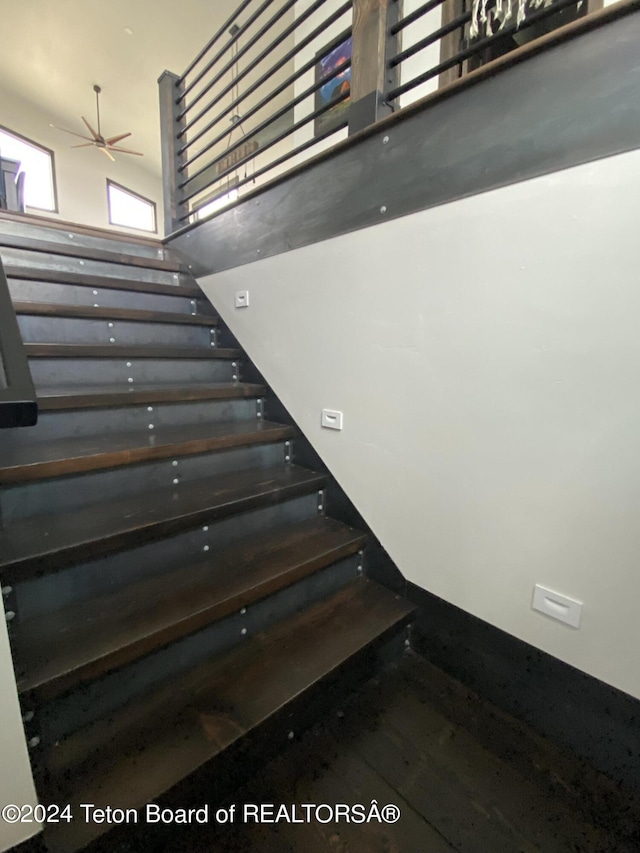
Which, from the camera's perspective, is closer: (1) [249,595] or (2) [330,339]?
(1) [249,595]

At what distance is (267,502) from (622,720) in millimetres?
1212

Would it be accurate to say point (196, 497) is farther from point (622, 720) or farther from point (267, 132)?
Result: point (267, 132)

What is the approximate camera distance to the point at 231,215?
6.99 ft

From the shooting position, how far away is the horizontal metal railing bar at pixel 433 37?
114cm

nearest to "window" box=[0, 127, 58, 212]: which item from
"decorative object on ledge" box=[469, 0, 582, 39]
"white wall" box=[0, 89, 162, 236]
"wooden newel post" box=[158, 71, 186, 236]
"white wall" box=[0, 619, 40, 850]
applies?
"white wall" box=[0, 89, 162, 236]

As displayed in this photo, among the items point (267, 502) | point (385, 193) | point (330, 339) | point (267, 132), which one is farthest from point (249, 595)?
point (267, 132)

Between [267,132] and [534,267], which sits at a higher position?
[267,132]

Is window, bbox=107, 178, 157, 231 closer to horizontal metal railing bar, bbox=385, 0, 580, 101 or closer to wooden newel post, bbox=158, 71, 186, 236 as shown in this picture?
wooden newel post, bbox=158, 71, 186, 236

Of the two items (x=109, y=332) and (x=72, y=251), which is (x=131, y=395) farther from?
(x=72, y=251)

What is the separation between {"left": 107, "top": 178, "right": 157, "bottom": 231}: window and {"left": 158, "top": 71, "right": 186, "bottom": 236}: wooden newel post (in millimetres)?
5248

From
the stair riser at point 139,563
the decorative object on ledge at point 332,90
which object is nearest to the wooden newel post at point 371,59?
the decorative object on ledge at point 332,90

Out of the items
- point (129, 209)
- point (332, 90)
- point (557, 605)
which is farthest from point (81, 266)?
point (129, 209)

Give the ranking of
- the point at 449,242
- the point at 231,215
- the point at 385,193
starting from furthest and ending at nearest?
the point at 231,215 < the point at 385,193 < the point at 449,242

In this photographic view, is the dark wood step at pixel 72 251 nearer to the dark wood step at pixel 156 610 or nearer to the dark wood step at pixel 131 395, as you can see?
the dark wood step at pixel 131 395
